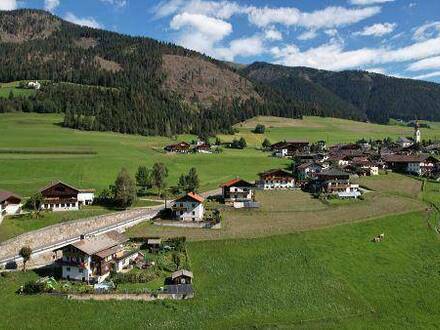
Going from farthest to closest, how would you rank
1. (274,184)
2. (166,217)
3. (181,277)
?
(274,184)
(166,217)
(181,277)

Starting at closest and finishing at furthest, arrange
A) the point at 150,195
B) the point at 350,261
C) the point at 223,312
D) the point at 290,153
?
the point at 223,312
the point at 350,261
the point at 150,195
the point at 290,153

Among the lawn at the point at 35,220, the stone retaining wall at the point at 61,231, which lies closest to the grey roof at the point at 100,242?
the stone retaining wall at the point at 61,231

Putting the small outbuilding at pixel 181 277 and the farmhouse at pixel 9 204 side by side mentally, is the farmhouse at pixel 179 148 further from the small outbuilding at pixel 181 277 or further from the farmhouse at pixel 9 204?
the small outbuilding at pixel 181 277

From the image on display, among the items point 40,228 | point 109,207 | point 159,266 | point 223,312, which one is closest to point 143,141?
point 109,207

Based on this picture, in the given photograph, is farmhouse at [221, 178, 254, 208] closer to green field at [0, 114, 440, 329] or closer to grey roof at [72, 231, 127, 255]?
green field at [0, 114, 440, 329]

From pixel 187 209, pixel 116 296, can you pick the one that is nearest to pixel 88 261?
pixel 116 296

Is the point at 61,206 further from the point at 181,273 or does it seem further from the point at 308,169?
the point at 308,169

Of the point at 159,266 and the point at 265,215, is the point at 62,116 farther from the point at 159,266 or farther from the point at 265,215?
the point at 159,266
